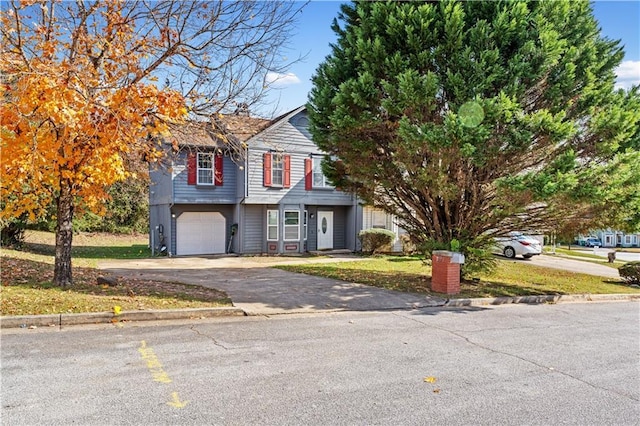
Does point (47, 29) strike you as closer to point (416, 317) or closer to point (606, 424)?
point (416, 317)

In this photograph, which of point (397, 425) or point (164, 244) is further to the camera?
point (164, 244)

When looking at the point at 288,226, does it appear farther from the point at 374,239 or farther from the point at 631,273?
the point at 631,273

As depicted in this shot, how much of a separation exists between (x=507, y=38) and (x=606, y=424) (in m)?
9.09

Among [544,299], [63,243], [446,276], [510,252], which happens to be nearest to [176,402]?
[63,243]

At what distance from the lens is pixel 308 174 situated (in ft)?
74.4

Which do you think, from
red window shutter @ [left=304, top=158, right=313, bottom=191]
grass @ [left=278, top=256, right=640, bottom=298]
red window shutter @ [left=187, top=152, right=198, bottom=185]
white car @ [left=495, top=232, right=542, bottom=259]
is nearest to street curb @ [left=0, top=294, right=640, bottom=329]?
grass @ [left=278, top=256, right=640, bottom=298]

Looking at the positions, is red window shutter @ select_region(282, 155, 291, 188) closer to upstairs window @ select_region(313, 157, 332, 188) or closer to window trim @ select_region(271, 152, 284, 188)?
window trim @ select_region(271, 152, 284, 188)

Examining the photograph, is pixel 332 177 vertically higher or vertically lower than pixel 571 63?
lower

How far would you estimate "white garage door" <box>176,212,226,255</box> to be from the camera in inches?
844

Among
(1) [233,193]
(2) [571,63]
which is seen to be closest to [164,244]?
(1) [233,193]

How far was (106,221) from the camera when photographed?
104 ft

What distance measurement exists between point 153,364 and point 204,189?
16.5 meters

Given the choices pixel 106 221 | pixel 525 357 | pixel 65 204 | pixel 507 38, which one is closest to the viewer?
pixel 525 357

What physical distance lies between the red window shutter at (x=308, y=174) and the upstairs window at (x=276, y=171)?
36.3 inches
